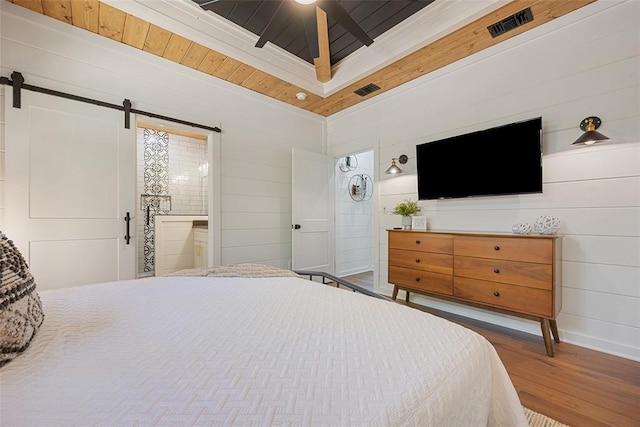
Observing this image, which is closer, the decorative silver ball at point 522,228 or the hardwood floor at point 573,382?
the hardwood floor at point 573,382

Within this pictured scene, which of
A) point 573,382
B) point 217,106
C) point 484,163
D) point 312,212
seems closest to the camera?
point 573,382

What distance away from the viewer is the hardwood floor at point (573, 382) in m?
1.46

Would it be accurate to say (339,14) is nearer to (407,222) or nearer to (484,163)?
(484,163)

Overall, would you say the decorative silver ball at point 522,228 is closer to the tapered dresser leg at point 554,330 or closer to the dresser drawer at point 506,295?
the dresser drawer at point 506,295

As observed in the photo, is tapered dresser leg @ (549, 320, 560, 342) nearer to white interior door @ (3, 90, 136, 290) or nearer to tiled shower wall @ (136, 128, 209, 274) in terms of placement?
white interior door @ (3, 90, 136, 290)

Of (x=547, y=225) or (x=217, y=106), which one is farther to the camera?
(x=217, y=106)

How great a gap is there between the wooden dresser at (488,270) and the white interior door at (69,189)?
9.53 feet

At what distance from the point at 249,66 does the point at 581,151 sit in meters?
3.24

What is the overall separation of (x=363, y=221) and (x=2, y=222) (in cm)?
461

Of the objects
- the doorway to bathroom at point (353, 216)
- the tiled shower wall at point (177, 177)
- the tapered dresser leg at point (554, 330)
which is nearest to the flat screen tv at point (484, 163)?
the tapered dresser leg at point (554, 330)

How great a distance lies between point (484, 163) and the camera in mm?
2656

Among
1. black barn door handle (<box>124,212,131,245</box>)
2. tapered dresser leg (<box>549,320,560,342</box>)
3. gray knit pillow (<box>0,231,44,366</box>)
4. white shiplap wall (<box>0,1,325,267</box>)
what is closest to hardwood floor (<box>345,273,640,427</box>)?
tapered dresser leg (<box>549,320,560,342</box>)

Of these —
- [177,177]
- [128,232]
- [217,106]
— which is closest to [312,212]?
[217,106]

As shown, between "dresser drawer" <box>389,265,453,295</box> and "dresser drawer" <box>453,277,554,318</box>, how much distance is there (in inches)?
3.3
